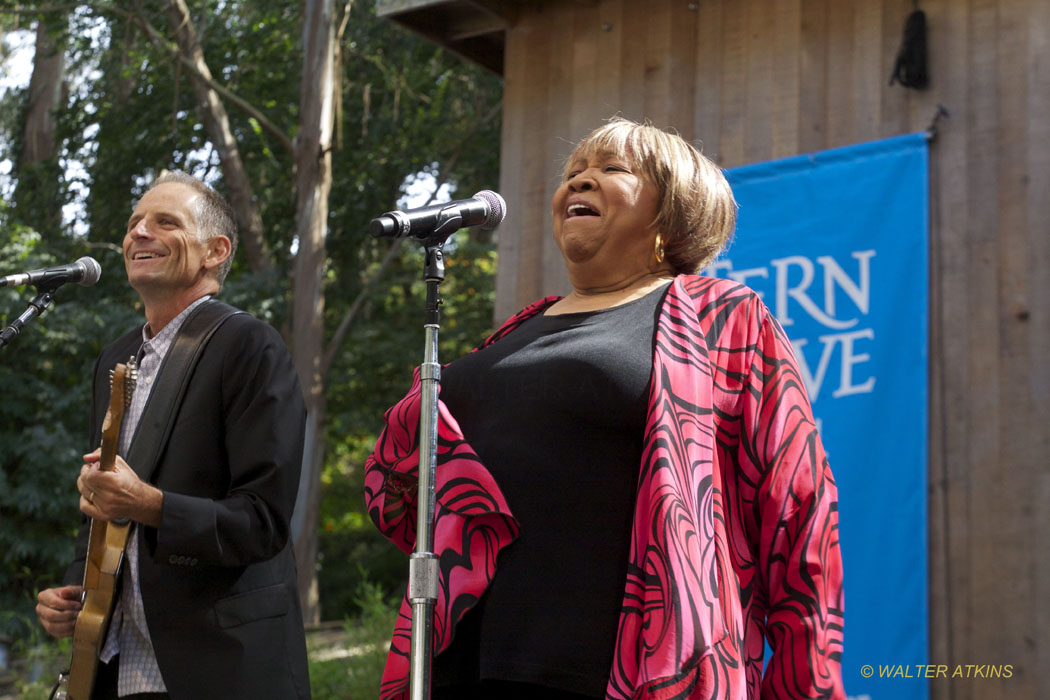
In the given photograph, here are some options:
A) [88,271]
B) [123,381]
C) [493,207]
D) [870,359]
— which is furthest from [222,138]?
[493,207]

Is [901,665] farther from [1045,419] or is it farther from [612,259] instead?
[612,259]

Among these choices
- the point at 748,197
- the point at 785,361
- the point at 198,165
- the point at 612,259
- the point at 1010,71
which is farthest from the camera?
the point at 198,165

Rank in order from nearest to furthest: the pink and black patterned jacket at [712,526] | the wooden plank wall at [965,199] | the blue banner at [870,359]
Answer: the pink and black patterned jacket at [712,526]
the wooden plank wall at [965,199]
the blue banner at [870,359]

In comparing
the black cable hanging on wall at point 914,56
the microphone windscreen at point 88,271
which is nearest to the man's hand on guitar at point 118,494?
the microphone windscreen at point 88,271

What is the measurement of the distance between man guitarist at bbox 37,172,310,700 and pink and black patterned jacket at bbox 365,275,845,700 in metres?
0.41

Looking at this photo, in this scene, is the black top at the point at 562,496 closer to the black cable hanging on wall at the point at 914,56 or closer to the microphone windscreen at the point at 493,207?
the microphone windscreen at the point at 493,207

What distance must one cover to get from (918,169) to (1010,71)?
46 centimetres

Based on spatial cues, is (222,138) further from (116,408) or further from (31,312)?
(116,408)

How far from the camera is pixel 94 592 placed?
96.2 inches

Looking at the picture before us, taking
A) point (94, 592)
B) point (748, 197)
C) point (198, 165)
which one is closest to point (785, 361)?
point (94, 592)

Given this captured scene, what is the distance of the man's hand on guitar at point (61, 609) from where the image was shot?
2.52 metres

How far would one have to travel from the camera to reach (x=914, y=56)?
170 inches

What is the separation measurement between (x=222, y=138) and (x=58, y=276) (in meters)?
10.6

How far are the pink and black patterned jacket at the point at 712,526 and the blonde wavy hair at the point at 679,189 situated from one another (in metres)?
0.14
